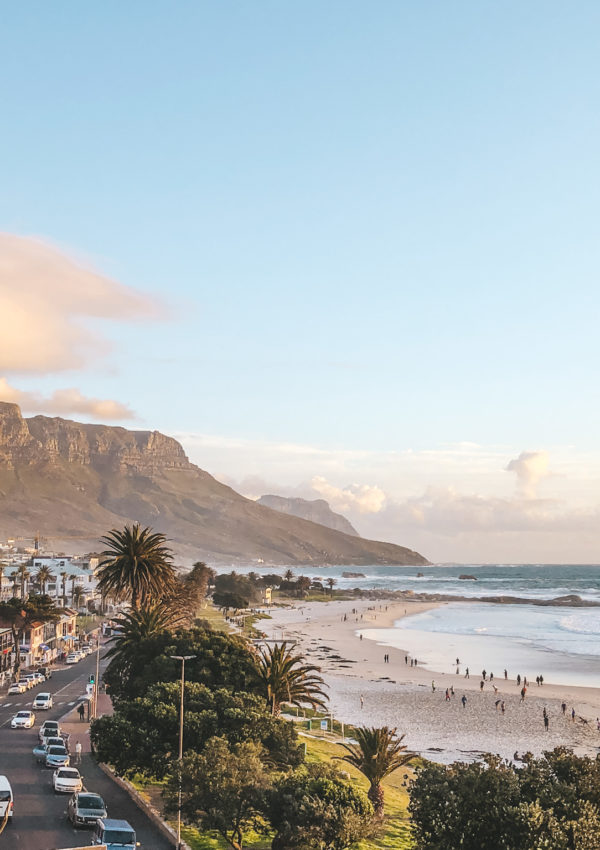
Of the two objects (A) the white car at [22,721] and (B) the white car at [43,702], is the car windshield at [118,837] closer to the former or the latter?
(A) the white car at [22,721]

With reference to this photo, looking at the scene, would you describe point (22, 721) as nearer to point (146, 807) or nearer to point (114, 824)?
point (146, 807)

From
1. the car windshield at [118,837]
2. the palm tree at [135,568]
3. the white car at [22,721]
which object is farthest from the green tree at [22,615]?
the car windshield at [118,837]

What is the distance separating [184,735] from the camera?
38781 mm

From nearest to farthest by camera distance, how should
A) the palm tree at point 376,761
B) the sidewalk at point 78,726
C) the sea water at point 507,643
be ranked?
the palm tree at point 376,761
the sidewalk at point 78,726
the sea water at point 507,643

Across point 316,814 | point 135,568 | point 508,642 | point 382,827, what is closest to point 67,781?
point 382,827

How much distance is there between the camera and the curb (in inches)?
1277

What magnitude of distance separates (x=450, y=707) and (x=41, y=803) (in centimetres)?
4478

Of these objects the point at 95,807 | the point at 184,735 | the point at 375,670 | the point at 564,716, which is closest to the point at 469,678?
the point at 375,670

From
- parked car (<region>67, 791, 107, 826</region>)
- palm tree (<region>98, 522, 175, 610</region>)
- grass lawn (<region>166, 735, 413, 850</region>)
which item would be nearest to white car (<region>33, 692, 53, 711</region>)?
palm tree (<region>98, 522, 175, 610</region>)

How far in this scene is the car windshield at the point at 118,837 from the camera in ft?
96.8

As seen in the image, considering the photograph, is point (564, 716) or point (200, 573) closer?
point (564, 716)

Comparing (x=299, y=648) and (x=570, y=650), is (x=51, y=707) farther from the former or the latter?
(x=570, y=650)

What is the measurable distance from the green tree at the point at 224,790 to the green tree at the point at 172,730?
662 centimetres

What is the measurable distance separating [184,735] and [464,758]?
21831 millimetres
